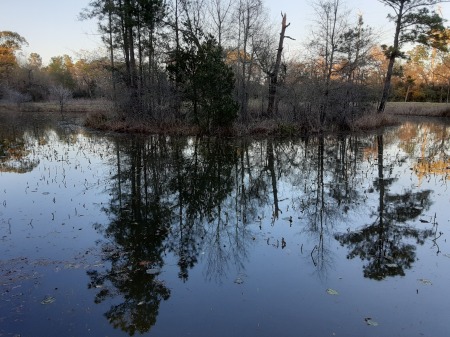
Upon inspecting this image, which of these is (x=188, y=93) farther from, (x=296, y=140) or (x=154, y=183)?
(x=154, y=183)

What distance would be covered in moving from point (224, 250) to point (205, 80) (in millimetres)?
14919

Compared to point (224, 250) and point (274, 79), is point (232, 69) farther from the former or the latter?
point (224, 250)

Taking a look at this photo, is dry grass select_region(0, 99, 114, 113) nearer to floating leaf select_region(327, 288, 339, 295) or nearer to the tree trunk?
the tree trunk

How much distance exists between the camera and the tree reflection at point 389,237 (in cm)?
557

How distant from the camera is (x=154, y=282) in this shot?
4984mm

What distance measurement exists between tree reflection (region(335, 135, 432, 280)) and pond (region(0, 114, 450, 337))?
0.03 metres

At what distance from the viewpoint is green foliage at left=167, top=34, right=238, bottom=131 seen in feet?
63.6

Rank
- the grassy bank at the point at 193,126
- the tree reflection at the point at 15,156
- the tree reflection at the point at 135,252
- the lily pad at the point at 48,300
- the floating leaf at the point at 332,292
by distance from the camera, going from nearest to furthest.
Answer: the tree reflection at the point at 135,252, the lily pad at the point at 48,300, the floating leaf at the point at 332,292, the tree reflection at the point at 15,156, the grassy bank at the point at 193,126

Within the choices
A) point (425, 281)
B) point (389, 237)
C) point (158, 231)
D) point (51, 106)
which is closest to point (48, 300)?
point (158, 231)

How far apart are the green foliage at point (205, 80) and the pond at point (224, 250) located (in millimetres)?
8121

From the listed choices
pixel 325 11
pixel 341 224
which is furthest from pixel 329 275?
pixel 325 11

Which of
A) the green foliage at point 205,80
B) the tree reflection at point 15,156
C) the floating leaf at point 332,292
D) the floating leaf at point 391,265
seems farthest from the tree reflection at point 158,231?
the green foliage at point 205,80

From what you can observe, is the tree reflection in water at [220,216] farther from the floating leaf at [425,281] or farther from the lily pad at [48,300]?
the lily pad at [48,300]

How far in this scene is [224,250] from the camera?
611 centimetres
